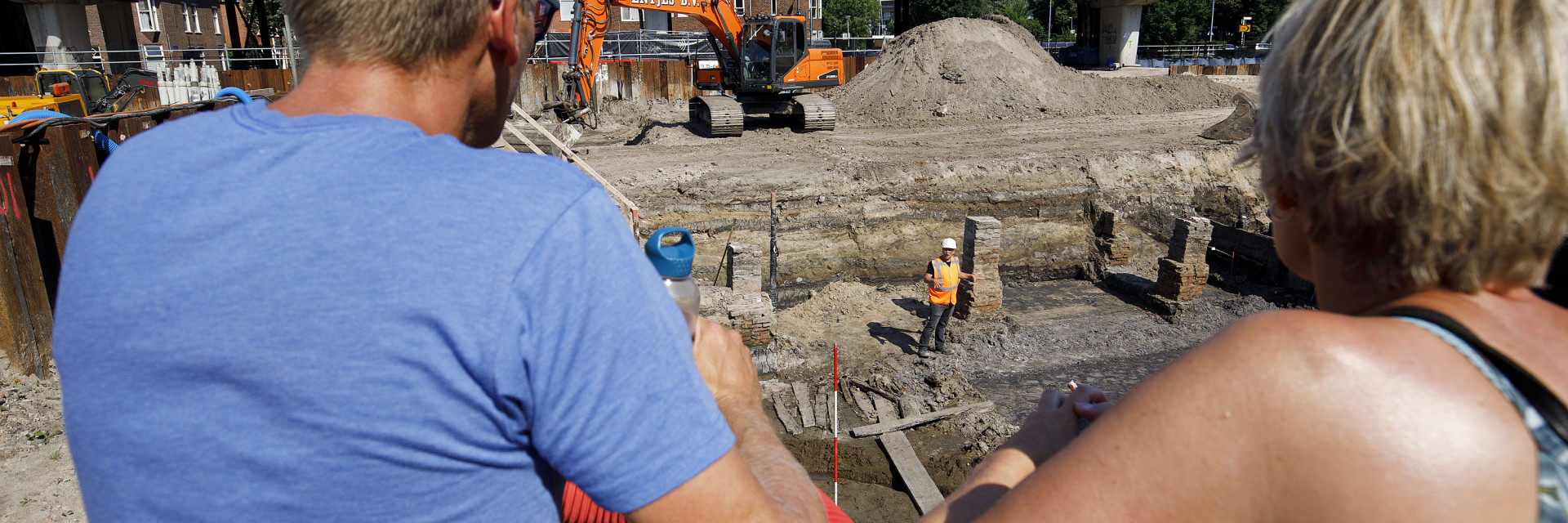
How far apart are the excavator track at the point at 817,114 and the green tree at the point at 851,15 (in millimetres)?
37321

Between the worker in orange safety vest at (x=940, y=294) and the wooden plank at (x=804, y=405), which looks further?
the worker in orange safety vest at (x=940, y=294)

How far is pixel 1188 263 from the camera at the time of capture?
11.0 meters

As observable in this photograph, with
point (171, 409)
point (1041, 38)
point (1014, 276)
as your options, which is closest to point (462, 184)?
point (171, 409)

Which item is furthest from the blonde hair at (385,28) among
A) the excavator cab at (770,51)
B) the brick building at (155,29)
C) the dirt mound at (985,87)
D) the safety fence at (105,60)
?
the brick building at (155,29)

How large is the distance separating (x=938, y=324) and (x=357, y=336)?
9.09 m

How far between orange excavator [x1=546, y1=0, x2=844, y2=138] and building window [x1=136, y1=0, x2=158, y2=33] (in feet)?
96.6

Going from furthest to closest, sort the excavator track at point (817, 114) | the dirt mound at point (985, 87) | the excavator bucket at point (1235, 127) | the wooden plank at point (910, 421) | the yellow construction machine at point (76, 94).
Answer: the dirt mound at point (985, 87) < the excavator track at point (817, 114) < the excavator bucket at point (1235, 127) < the yellow construction machine at point (76, 94) < the wooden plank at point (910, 421)

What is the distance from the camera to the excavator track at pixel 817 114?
17.6m

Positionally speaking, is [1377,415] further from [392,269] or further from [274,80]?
[274,80]

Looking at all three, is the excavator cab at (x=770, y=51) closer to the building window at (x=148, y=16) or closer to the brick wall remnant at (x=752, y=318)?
the brick wall remnant at (x=752, y=318)

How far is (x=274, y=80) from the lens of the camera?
70.8 feet

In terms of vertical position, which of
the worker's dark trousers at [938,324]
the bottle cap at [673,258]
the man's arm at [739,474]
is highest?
the bottle cap at [673,258]

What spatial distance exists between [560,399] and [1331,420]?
0.86 meters

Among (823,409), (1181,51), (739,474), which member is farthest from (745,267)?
(1181,51)
